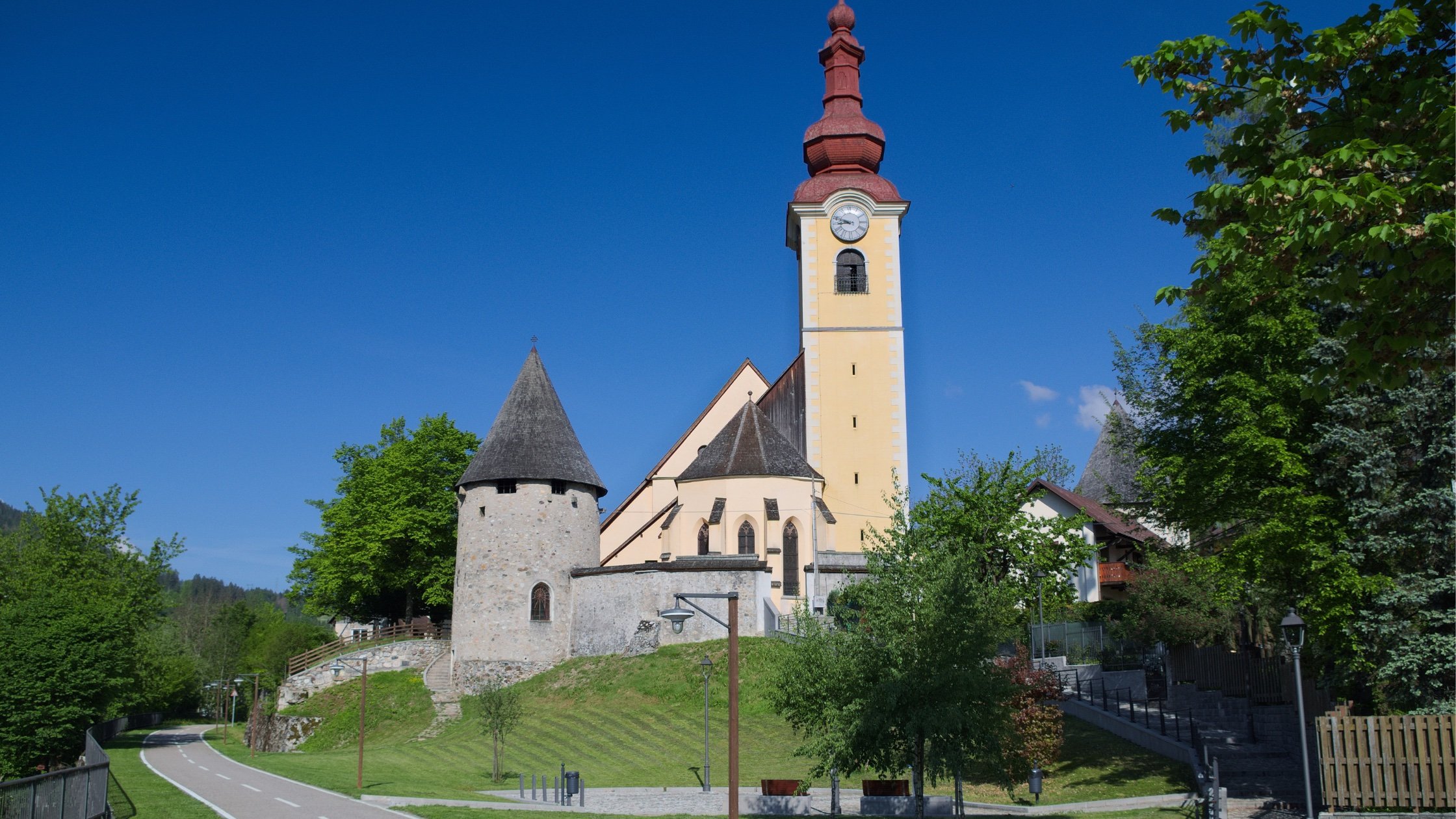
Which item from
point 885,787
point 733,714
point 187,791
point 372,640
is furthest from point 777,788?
point 372,640

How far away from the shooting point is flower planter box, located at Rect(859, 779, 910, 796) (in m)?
22.1

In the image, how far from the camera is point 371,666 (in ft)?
146

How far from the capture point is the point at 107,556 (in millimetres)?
50688

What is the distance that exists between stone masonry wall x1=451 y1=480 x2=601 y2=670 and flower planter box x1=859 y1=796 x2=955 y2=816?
22.4m

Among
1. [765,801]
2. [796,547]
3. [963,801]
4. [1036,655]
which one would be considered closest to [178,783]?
[765,801]

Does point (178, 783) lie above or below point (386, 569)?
below

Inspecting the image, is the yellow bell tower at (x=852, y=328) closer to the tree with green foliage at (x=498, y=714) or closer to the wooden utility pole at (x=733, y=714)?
the tree with green foliage at (x=498, y=714)

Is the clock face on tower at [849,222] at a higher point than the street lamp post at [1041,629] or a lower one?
higher

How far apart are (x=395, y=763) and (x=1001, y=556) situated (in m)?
18.8

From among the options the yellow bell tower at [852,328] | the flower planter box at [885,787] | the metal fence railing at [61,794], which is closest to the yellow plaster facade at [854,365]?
the yellow bell tower at [852,328]

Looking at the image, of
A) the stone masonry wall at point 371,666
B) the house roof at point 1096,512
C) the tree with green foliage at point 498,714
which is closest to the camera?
the tree with green foliage at point 498,714

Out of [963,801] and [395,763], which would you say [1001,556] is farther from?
[395,763]

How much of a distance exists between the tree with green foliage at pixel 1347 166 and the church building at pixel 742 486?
30807 millimetres

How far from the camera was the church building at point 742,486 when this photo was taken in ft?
136
